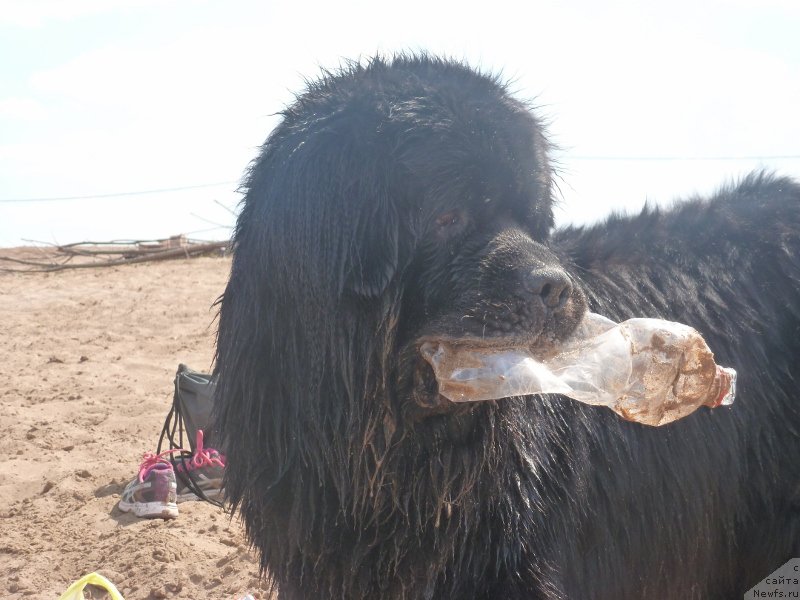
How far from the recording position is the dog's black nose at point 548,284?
2287 mm

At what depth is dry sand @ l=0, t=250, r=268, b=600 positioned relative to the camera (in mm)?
3641

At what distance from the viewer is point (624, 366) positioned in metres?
2.41

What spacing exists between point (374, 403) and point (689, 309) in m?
1.26

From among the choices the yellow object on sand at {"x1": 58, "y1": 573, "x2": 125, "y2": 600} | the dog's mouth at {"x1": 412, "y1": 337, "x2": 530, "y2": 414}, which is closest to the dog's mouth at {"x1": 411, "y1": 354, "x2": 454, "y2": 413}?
the dog's mouth at {"x1": 412, "y1": 337, "x2": 530, "y2": 414}

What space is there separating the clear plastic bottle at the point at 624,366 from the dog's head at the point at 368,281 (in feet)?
0.21

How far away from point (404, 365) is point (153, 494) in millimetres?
2213

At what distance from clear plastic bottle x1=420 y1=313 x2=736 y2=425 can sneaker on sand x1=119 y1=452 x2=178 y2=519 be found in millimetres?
2237

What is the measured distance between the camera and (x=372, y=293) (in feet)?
7.70

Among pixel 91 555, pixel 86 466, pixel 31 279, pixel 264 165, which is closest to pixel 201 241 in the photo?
pixel 31 279

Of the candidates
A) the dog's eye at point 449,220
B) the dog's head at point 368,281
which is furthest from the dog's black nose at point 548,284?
the dog's eye at point 449,220

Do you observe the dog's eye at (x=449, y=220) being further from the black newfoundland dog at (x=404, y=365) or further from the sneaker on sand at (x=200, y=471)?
the sneaker on sand at (x=200, y=471)

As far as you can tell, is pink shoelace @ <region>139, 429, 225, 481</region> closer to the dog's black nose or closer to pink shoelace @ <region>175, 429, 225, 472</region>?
pink shoelace @ <region>175, 429, 225, 472</region>

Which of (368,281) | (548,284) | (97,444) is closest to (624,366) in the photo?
(548,284)

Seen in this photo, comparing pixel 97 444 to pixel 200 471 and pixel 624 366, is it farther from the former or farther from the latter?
pixel 624 366
